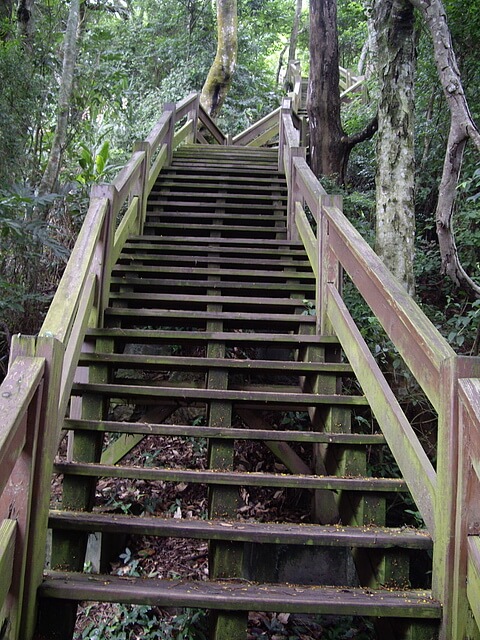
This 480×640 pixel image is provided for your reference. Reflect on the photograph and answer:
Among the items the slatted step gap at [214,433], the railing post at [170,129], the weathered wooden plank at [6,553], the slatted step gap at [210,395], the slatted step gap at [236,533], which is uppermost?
the railing post at [170,129]

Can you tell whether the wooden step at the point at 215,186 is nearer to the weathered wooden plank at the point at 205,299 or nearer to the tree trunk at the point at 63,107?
the tree trunk at the point at 63,107

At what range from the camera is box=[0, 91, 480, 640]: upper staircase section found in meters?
1.72

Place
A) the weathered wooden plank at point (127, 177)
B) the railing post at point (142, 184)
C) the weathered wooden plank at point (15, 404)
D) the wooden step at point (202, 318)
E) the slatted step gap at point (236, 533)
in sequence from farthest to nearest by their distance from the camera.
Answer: the railing post at point (142, 184) < the weathered wooden plank at point (127, 177) < the wooden step at point (202, 318) < the slatted step gap at point (236, 533) < the weathered wooden plank at point (15, 404)

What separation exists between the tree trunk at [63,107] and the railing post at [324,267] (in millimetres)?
3062

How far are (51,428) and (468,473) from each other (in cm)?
141

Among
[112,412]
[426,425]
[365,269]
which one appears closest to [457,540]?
[365,269]

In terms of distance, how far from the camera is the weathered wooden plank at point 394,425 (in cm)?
196

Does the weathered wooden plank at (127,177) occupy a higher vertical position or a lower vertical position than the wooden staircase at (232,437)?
higher

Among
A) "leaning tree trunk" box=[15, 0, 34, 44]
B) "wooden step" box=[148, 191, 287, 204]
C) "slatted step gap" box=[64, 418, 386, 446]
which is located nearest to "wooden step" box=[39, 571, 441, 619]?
"slatted step gap" box=[64, 418, 386, 446]

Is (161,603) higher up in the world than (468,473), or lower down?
lower down

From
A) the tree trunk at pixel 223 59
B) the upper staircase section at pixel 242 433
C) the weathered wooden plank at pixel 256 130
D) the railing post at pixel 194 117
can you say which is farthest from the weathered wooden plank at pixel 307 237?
the tree trunk at pixel 223 59

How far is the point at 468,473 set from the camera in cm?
163

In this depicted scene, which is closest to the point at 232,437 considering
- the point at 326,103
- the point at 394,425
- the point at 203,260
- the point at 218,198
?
the point at 394,425

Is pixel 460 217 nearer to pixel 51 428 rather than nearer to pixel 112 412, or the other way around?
pixel 112 412
